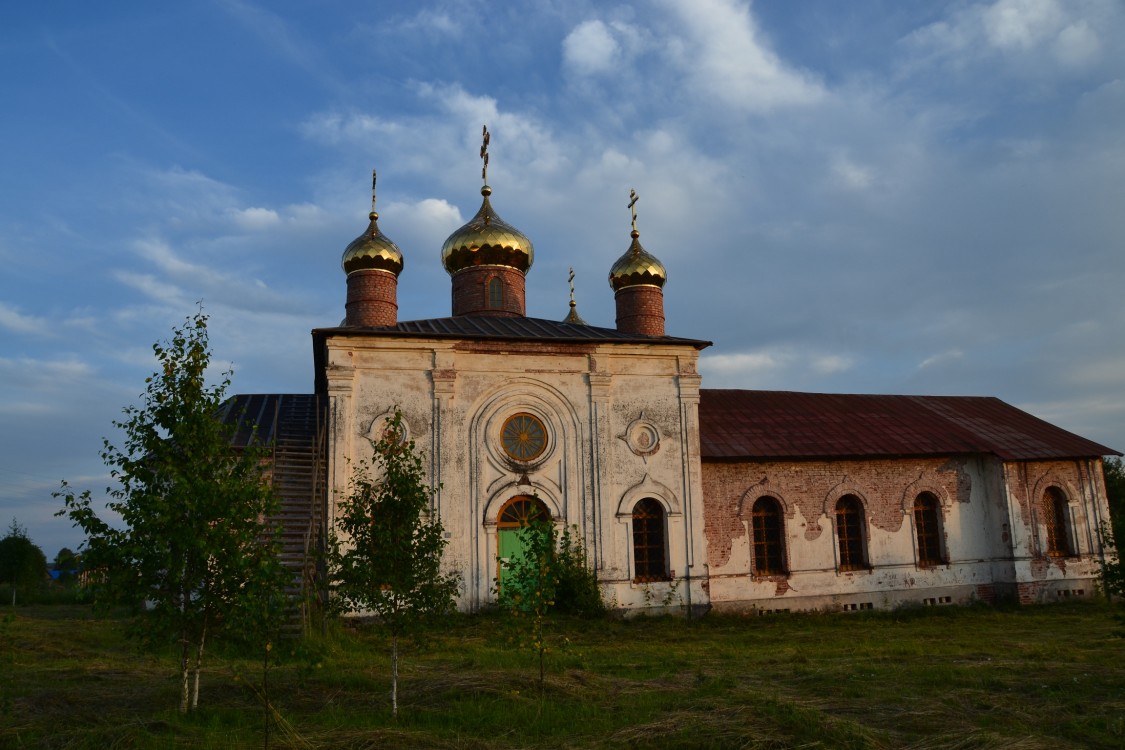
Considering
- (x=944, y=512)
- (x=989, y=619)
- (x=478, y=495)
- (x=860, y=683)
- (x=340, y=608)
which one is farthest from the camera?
(x=944, y=512)

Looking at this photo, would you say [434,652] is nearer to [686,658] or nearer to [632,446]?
[686,658]

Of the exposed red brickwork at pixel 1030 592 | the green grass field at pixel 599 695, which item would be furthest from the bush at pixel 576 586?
the exposed red brickwork at pixel 1030 592

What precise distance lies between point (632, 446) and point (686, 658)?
5.85 metres

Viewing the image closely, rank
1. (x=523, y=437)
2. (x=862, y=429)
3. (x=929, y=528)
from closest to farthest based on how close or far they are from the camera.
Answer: (x=523, y=437) → (x=929, y=528) → (x=862, y=429)

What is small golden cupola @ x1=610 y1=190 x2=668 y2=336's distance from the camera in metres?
20.8

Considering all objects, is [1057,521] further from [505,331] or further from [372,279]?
[372,279]

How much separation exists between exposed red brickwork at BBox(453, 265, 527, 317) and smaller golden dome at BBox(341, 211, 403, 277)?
5.64 ft

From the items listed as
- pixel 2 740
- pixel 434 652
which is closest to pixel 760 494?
pixel 434 652

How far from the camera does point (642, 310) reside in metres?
20.9

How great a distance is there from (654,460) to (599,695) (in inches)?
329

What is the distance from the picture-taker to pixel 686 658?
1152 centimetres

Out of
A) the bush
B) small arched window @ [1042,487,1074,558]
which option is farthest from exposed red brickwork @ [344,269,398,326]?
small arched window @ [1042,487,1074,558]

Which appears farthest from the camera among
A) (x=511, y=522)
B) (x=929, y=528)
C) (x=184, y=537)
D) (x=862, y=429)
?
(x=862, y=429)

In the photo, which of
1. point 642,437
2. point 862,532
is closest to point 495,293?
point 642,437
